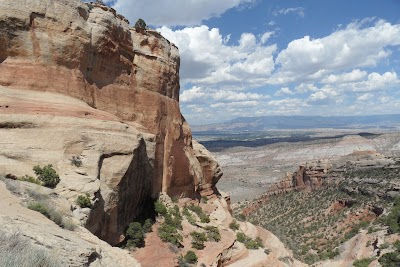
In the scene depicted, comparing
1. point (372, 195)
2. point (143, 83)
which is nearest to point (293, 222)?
point (372, 195)

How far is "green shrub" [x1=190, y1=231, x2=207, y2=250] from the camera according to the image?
31305 millimetres

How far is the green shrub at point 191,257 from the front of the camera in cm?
2869

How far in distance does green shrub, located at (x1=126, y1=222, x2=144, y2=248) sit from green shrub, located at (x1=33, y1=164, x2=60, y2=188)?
777cm

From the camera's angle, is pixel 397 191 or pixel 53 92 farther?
pixel 397 191

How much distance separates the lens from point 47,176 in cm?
1942

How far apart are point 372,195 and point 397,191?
22.6 feet

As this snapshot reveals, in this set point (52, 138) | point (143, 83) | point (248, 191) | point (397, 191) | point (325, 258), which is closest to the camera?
point (52, 138)

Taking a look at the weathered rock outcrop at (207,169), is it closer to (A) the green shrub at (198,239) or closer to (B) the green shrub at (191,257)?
(A) the green shrub at (198,239)

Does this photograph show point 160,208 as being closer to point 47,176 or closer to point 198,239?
point 198,239

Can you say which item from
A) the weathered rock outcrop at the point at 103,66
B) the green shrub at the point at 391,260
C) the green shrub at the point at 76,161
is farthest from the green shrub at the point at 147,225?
the green shrub at the point at 391,260

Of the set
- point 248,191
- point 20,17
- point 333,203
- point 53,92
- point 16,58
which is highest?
point 20,17

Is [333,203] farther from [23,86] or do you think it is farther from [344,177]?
[23,86]

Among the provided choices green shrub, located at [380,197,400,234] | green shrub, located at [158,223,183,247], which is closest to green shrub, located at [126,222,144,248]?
green shrub, located at [158,223,183,247]

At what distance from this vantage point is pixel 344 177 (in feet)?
324
